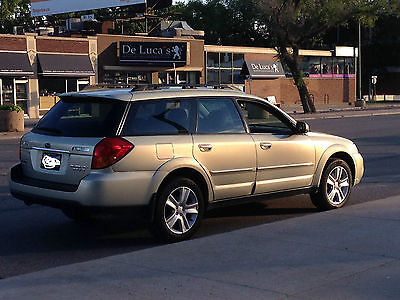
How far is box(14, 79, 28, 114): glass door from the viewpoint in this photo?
1664 inches

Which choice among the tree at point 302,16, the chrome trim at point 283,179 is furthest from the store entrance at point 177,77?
the chrome trim at point 283,179

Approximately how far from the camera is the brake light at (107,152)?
7184mm

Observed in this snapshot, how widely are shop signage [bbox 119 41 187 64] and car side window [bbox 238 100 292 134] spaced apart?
38.5 meters

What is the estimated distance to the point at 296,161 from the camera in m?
8.86

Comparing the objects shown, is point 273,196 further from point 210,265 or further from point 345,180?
point 210,265

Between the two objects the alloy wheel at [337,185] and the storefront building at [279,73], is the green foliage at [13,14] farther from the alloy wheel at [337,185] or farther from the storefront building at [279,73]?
the alloy wheel at [337,185]

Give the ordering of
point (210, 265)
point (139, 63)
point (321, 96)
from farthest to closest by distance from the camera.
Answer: point (321, 96)
point (139, 63)
point (210, 265)

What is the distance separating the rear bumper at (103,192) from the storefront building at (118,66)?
34.2 meters

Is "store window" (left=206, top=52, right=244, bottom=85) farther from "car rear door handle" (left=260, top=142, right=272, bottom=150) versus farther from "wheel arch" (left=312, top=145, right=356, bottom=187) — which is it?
"car rear door handle" (left=260, top=142, right=272, bottom=150)

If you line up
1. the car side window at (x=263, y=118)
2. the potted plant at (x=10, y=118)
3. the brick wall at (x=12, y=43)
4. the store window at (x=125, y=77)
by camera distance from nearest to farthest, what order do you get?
the car side window at (x=263, y=118), the potted plant at (x=10, y=118), the brick wall at (x=12, y=43), the store window at (x=125, y=77)

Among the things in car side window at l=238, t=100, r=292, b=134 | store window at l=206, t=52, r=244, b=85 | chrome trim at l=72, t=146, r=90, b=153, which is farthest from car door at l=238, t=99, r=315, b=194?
store window at l=206, t=52, r=244, b=85

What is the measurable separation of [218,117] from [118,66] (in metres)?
39.7

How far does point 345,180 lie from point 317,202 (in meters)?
0.56

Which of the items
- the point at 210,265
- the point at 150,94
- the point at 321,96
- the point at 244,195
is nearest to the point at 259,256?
the point at 210,265
